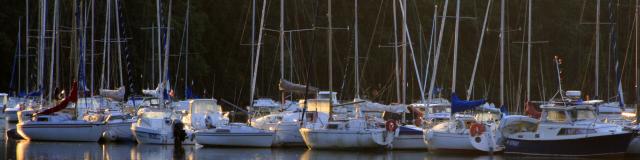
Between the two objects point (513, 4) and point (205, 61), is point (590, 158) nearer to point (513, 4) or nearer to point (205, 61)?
point (205, 61)

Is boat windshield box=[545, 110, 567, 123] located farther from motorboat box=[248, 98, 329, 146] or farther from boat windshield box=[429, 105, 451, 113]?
boat windshield box=[429, 105, 451, 113]

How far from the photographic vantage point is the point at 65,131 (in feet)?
176

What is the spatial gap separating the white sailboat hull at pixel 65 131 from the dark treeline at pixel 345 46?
68.4 feet

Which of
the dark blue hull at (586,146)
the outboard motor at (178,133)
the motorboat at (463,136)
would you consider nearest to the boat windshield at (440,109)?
the motorboat at (463,136)

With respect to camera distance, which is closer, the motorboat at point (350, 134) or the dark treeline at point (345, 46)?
the motorboat at point (350, 134)

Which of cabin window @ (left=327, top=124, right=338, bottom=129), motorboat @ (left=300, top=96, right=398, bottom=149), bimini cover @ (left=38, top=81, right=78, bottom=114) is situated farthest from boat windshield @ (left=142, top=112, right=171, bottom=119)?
cabin window @ (left=327, top=124, right=338, bottom=129)

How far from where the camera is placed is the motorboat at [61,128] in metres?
53.5

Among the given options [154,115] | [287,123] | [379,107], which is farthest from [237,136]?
[379,107]

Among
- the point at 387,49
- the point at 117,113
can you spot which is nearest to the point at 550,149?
the point at 117,113

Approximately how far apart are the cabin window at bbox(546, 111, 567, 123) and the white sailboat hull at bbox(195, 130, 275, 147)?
10.3 metres

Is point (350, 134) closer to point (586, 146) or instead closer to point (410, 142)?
point (410, 142)

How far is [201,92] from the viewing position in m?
90.9

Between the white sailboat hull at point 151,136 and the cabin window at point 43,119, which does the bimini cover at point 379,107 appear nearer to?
the white sailboat hull at point 151,136

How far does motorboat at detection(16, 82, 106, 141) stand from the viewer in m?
53.5
